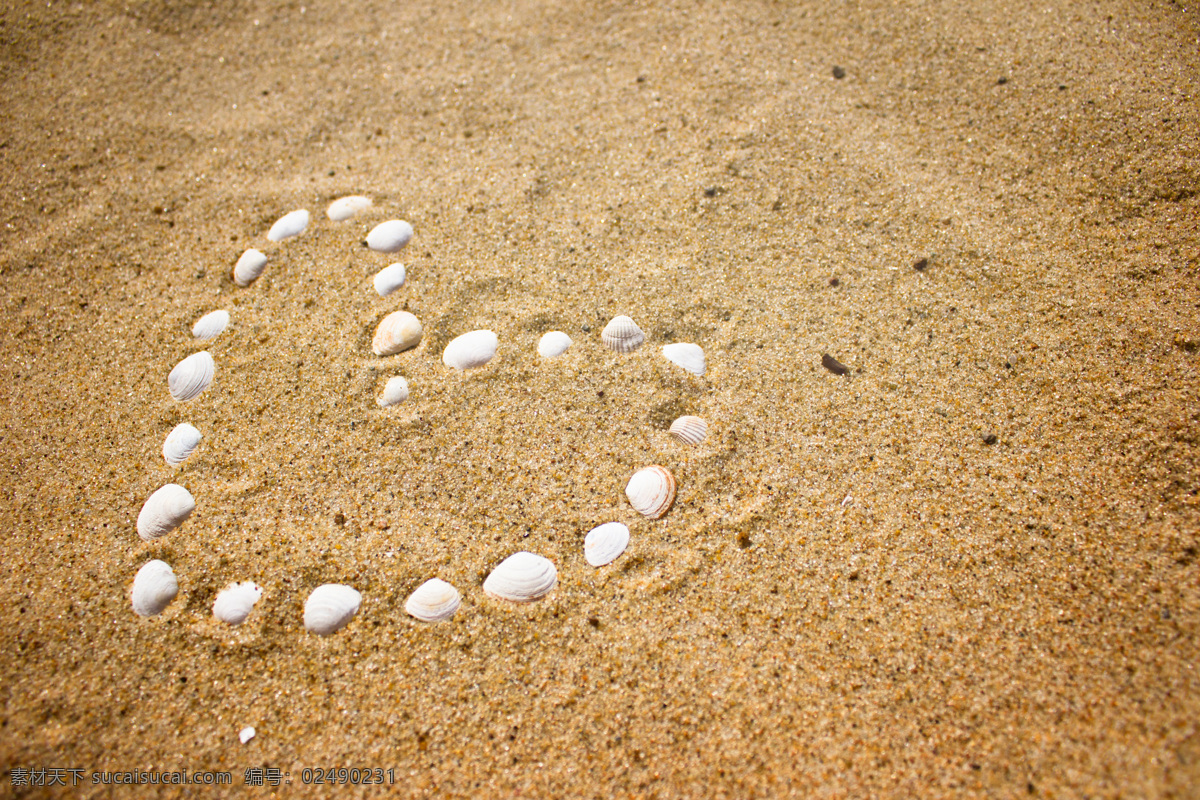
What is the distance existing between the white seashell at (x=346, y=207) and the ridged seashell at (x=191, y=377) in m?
0.78

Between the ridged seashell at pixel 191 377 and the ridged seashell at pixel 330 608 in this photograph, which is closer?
the ridged seashell at pixel 330 608

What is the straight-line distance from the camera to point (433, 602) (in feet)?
5.68

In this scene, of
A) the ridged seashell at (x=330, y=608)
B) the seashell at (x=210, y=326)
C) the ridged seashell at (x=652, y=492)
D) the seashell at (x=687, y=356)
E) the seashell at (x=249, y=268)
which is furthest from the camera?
the seashell at (x=249, y=268)

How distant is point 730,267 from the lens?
90.8 inches

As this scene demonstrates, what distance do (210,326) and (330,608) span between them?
1266mm

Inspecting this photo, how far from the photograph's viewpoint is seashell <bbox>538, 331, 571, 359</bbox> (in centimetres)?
213

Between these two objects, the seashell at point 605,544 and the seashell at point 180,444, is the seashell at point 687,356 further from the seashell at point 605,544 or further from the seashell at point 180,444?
the seashell at point 180,444

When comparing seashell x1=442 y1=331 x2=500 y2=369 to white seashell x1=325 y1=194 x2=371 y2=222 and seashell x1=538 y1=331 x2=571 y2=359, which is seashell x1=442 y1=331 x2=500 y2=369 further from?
white seashell x1=325 y1=194 x2=371 y2=222

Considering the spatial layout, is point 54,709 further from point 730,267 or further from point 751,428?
point 730,267

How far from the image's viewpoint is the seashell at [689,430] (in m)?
1.95

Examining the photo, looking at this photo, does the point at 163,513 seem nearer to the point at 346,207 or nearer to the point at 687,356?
the point at 346,207

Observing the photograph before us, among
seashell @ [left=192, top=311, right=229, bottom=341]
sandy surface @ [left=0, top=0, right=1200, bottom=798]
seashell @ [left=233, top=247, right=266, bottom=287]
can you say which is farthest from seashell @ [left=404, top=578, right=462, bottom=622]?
seashell @ [left=233, top=247, right=266, bottom=287]

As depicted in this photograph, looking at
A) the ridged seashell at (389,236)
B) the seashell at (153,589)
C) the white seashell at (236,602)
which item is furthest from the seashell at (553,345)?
the seashell at (153,589)

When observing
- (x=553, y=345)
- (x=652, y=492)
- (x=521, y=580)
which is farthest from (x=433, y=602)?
(x=553, y=345)
